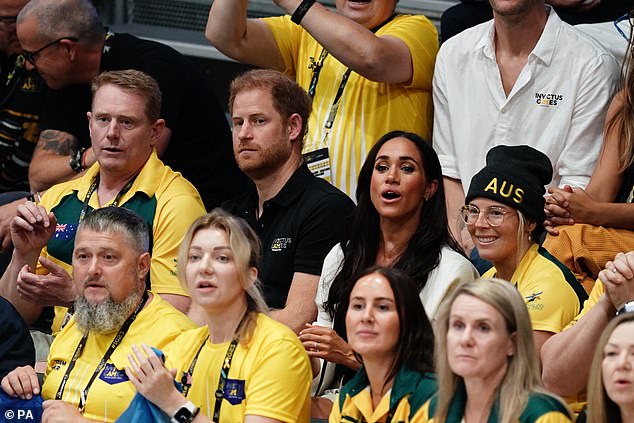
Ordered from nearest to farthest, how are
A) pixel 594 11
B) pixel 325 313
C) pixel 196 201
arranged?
pixel 325 313, pixel 196 201, pixel 594 11

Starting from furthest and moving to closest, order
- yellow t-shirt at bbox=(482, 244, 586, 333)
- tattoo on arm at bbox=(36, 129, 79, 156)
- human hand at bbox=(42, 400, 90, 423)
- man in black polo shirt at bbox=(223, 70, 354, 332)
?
tattoo on arm at bbox=(36, 129, 79, 156), man in black polo shirt at bbox=(223, 70, 354, 332), human hand at bbox=(42, 400, 90, 423), yellow t-shirt at bbox=(482, 244, 586, 333)

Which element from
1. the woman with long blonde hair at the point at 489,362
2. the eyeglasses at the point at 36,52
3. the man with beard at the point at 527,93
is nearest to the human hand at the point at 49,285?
the eyeglasses at the point at 36,52

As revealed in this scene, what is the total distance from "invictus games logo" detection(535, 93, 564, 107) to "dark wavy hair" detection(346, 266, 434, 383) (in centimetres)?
156

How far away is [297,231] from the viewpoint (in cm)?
560

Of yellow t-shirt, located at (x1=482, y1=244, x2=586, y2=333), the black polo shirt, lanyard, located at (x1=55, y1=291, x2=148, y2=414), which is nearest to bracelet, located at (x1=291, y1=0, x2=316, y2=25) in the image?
the black polo shirt

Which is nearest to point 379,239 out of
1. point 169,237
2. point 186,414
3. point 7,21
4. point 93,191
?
point 169,237

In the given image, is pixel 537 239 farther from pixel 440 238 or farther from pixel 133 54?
pixel 133 54

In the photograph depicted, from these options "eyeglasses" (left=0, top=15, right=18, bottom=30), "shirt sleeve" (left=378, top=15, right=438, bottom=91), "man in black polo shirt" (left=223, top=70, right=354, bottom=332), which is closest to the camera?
"man in black polo shirt" (left=223, top=70, right=354, bottom=332)

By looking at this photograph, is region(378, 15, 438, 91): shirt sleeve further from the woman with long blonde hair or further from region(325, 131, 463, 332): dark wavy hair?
the woman with long blonde hair

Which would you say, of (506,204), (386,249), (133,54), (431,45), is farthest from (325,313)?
(133,54)

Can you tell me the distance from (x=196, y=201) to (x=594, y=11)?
2014 millimetres

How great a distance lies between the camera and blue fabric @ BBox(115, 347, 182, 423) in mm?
4602

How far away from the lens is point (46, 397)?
5.28m

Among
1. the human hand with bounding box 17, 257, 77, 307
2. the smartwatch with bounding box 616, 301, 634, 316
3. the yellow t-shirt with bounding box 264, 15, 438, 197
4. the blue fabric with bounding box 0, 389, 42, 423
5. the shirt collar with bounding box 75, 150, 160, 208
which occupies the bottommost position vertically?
the blue fabric with bounding box 0, 389, 42, 423
